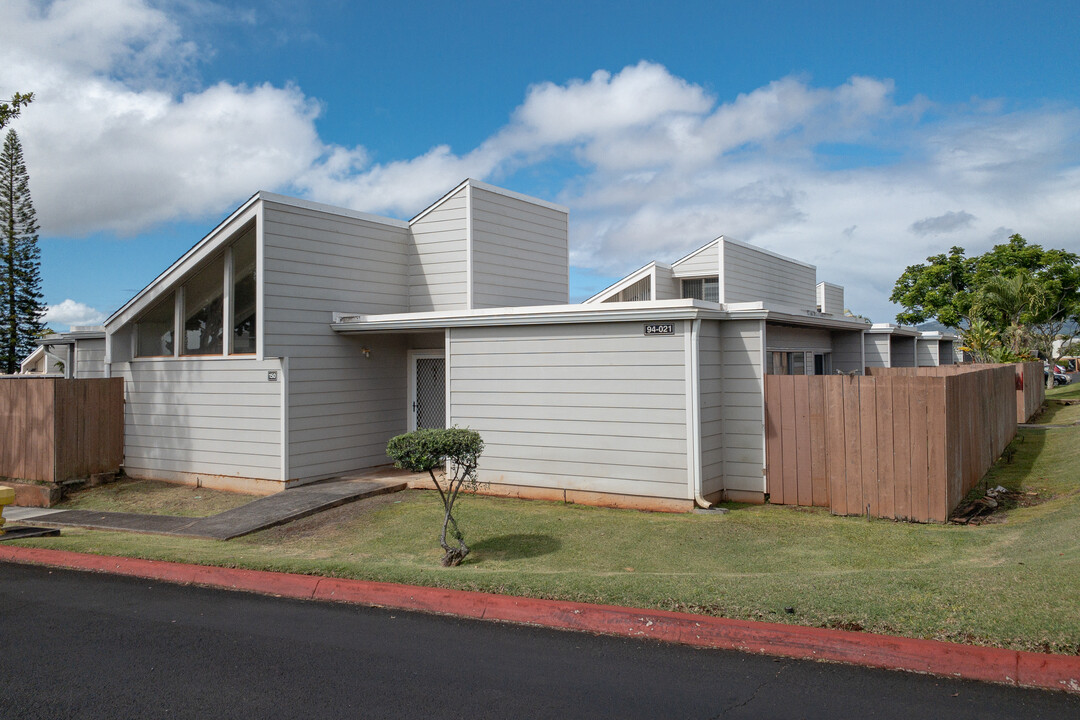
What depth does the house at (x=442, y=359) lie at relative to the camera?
425 inches

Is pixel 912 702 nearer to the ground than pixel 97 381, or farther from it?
nearer to the ground

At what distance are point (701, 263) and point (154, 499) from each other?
15.4m

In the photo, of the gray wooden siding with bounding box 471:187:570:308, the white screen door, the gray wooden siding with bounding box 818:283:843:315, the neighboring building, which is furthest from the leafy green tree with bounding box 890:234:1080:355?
the neighboring building

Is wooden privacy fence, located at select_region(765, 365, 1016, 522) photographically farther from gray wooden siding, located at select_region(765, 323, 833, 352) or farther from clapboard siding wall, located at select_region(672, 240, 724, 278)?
clapboard siding wall, located at select_region(672, 240, 724, 278)

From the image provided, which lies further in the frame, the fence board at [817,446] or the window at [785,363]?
the window at [785,363]

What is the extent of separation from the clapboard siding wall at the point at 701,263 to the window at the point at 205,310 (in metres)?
12.9

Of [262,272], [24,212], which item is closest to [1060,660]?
[262,272]

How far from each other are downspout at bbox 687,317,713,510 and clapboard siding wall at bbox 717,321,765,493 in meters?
0.92

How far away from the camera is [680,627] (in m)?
5.70

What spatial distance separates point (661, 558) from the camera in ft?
26.2

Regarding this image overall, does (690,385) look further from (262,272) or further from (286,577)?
(262,272)

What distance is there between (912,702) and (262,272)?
1119cm

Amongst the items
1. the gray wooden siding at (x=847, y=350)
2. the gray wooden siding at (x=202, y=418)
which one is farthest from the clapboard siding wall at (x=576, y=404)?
the gray wooden siding at (x=847, y=350)

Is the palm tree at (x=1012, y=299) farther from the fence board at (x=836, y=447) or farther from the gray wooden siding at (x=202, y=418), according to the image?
the gray wooden siding at (x=202, y=418)
